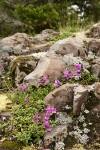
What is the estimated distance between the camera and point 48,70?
29.8 feet

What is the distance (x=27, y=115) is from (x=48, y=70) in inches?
64.6

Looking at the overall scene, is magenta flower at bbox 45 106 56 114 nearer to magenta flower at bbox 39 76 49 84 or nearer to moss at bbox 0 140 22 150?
moss at bbox 0 140 22 150

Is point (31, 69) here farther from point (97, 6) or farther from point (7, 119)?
point (97, 6)

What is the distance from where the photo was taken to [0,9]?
2264cm

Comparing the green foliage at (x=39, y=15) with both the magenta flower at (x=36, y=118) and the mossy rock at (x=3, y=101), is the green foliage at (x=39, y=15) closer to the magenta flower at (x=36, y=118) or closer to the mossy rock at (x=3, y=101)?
the mossy rock at (x=3, y=101)

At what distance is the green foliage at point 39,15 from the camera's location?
1809 centimetres

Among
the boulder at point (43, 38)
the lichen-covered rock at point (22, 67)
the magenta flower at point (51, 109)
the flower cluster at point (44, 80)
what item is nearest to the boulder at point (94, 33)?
the boulder at point (43, 38)

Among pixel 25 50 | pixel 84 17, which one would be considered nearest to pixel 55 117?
pixel 25 50

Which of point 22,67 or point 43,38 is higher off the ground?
point 43,38

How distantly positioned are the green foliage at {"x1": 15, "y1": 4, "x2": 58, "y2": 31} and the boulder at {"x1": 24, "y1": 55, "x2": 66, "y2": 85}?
8728 millimetres

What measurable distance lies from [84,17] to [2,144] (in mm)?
16388

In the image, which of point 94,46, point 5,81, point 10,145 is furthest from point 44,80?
point 94,46

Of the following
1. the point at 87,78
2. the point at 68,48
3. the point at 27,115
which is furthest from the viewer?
the point at 68,48

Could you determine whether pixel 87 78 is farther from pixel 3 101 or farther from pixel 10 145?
pixel 10 145
